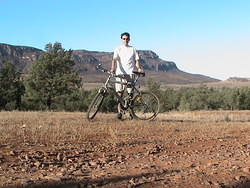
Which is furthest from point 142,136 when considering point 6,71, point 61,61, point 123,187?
point 6,71

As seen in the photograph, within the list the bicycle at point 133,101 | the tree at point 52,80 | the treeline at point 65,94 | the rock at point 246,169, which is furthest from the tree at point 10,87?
the rock at point 246,169

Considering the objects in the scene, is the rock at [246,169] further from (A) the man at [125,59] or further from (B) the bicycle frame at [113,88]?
(A) the man at [125,59]

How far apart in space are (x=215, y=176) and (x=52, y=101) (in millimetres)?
39771

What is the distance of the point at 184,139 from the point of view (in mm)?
5656

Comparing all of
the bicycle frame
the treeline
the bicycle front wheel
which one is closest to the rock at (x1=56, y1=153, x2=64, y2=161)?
the bicycle frame

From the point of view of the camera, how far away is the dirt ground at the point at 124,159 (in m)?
2.81

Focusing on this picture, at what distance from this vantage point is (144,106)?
28.2 feet

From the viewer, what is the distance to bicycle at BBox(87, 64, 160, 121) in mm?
7973

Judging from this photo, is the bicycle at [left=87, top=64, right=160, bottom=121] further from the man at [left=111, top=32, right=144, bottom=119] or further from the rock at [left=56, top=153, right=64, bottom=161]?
the rock at [left=56, top=153, right=64, bottom=161]

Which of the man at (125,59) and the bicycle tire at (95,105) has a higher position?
the man at (125,59)

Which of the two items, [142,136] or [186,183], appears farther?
[142,136]

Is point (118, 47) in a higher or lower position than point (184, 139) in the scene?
higher

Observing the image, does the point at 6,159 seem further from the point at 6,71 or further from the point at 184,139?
the point at 6,71

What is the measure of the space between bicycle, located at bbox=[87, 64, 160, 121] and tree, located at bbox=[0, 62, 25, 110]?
36.5 meters
